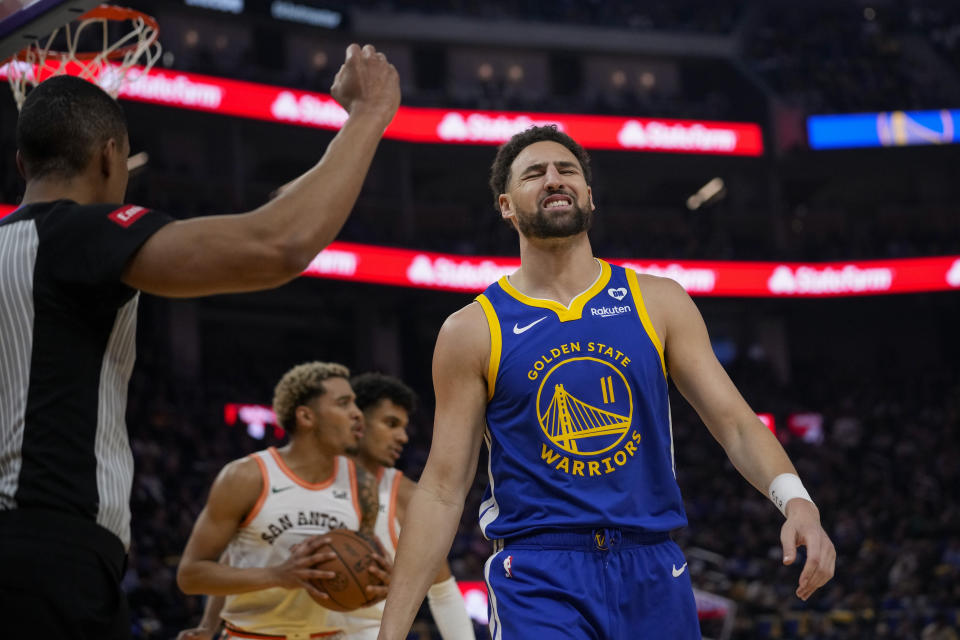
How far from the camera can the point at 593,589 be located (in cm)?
321

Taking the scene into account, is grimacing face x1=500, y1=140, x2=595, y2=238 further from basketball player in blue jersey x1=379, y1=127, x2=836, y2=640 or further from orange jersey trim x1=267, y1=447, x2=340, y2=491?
orange jersey trim x1=267, y1=447, x2=340, y2=491

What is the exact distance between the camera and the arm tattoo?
221 inches

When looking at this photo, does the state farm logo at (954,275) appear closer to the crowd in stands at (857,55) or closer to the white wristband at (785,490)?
the crowd in stands at (857,55)

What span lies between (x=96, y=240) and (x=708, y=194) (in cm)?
2987

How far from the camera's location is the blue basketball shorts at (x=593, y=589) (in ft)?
10.5

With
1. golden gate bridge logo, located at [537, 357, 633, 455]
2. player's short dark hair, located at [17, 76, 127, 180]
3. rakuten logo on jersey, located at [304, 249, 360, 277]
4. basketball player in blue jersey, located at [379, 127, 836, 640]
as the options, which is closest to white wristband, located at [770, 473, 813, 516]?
basketball player in blue jersey, located at [379, 127, 836, 640]

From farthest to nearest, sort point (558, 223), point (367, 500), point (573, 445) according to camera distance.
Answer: point (367, 500) < point (558, 223) < point (573, 445)

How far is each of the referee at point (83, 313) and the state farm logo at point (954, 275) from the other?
2775cm

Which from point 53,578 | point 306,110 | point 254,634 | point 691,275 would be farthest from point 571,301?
point 691,275

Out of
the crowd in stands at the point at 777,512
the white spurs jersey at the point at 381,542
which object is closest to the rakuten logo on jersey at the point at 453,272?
the crowd in stands at the point at 777,512

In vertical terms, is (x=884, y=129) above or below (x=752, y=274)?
above

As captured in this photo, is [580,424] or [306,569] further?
[306,569]

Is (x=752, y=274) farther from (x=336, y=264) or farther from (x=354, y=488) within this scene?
(x=354, y=488)

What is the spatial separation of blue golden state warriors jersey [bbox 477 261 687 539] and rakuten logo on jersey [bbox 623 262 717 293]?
23055 millimetres
